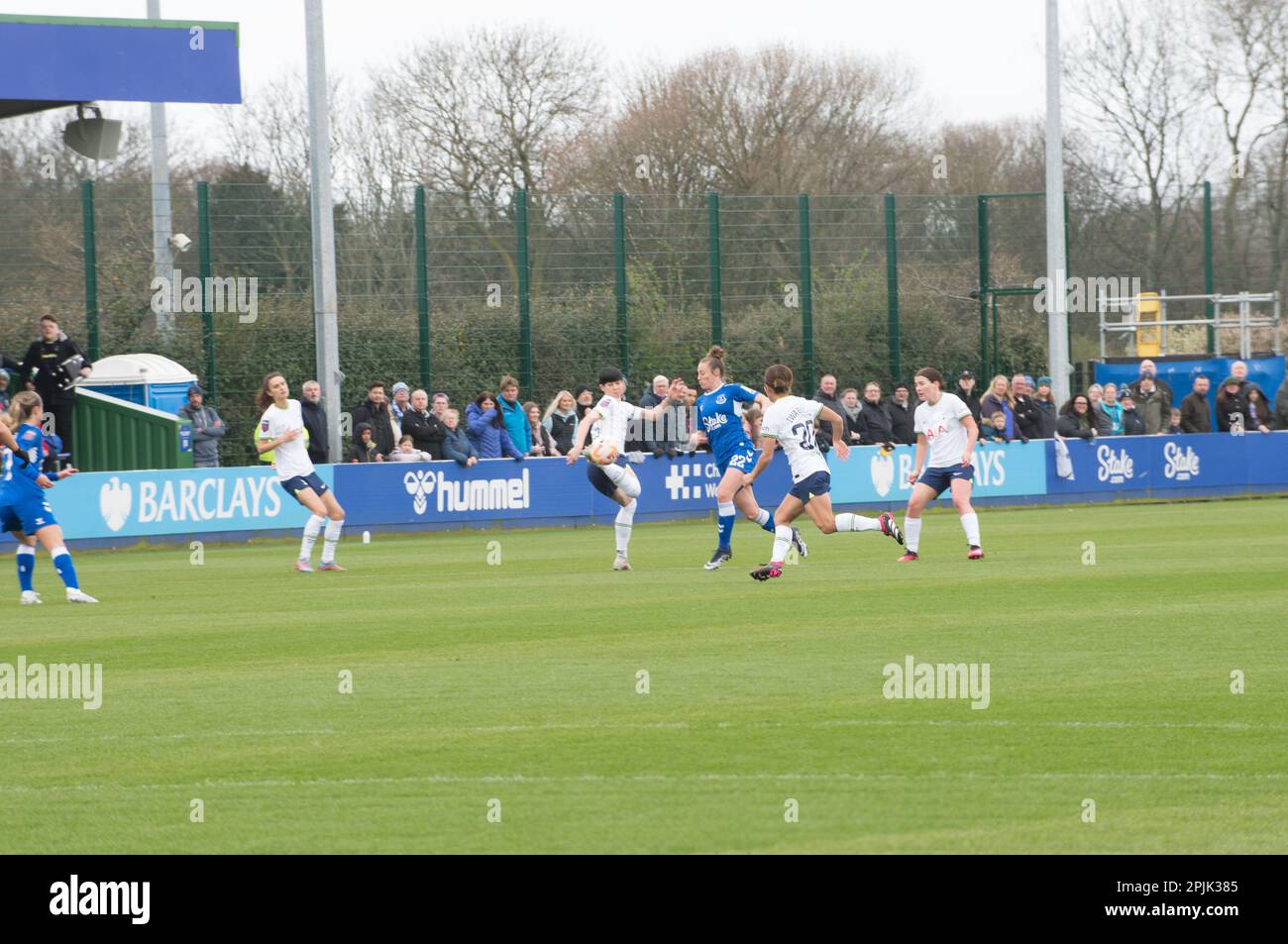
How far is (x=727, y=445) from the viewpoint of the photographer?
1995 cm

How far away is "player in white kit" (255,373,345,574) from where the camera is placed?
20.5m

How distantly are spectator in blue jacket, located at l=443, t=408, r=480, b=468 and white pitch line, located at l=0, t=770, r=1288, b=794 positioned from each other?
1874 cm

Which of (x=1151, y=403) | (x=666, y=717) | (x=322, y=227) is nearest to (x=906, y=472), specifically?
(x=1151, y=403)

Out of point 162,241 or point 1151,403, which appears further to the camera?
point 1151,403

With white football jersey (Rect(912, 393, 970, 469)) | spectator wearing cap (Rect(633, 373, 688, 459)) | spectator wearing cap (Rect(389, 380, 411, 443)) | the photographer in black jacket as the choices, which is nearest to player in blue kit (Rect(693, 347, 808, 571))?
white football jersey (Rect(912, 393, 970, 469))

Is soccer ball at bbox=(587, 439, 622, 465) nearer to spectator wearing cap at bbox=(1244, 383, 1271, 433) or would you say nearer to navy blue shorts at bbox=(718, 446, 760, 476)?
navy blue shorts at bbox=(718, 446, 760, 476)

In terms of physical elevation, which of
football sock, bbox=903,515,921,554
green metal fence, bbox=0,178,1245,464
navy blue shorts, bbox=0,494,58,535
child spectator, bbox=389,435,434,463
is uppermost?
green metal fence, bbox=0,178,1245,464

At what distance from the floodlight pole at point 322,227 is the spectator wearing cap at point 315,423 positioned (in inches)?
32.8

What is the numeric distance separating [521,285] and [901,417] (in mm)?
6765

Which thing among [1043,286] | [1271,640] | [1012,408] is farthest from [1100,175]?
[1271,640]

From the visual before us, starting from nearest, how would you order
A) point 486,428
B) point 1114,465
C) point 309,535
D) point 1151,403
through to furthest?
point 309,535 → point 486,428 → point 1114,465 → point 1151,403

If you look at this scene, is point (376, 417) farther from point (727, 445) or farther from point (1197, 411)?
point (1197, 411)

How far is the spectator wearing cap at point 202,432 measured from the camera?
88.2ft
